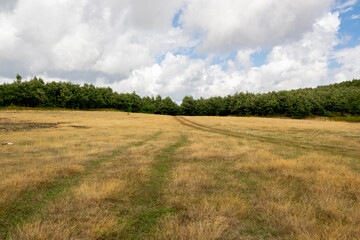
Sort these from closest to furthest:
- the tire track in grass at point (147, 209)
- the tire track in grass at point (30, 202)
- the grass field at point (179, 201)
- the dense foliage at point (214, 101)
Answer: the grass field at point (179, 201) < the tire track in grass at point (147, 209) < the tire track in grass at point (30, 202) < the dense foliage at point (214, 101)

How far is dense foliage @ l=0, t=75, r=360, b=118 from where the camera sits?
95750 millimetres

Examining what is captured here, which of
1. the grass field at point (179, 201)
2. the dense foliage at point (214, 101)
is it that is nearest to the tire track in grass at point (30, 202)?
the grass field at point (179, 201)

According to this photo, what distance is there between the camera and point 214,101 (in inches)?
5428

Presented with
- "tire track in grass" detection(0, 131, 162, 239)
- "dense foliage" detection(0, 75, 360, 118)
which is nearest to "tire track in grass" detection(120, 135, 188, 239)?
"tire track in grass" detection(0, 131, 162, 239)

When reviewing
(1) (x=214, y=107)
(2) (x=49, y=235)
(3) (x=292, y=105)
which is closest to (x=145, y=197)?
(2) (x=49, y=235)

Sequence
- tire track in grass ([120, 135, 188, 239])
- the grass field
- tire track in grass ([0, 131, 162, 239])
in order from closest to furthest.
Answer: the grass field
tire track in grass ([120, 135, 188, 239])
tire track in grass ([0, 131, 162, 239])

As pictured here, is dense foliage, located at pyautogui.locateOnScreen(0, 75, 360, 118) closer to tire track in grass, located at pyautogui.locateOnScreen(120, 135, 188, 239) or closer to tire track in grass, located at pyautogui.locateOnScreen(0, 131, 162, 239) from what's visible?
tire track in grass, located at pyautogui.locateOnScreen(0, 131, 162, 239)

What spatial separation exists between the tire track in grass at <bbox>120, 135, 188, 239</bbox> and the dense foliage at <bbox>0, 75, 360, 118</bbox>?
109136mm

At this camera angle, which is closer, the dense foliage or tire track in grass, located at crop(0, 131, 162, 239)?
tire track in grass, located at crop(0, 131, 162, 239)

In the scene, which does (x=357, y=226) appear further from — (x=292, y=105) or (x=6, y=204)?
(x=292, y=105)

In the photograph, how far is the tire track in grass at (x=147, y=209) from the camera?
18.5 feet

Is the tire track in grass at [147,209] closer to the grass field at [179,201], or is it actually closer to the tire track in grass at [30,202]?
the grass field at [179,201]

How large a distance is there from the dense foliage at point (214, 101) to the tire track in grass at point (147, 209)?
358 ft

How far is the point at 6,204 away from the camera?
7.09 meters
